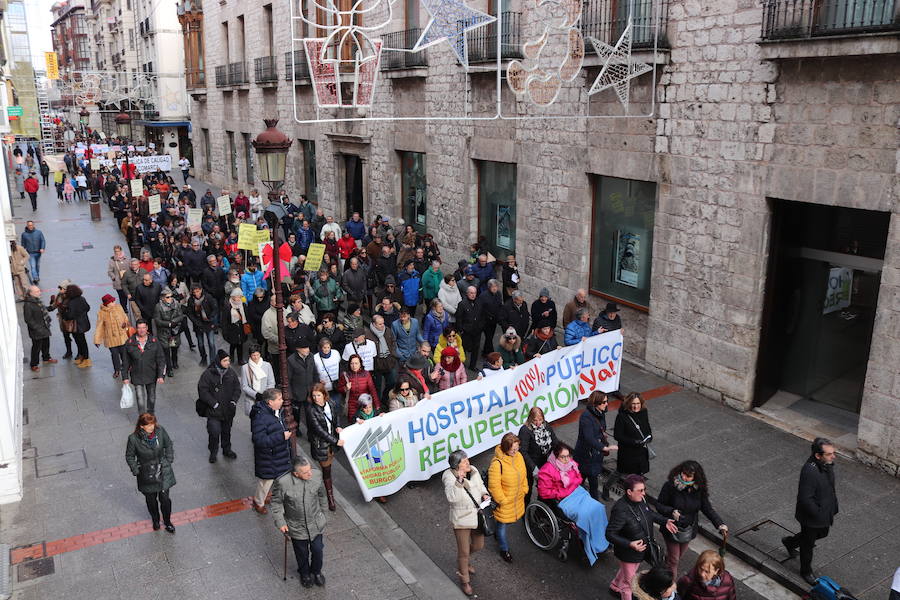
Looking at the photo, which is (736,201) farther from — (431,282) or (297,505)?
(297,505)

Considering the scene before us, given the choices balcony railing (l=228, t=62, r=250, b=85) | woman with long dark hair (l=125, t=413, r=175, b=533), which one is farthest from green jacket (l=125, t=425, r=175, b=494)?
balcony railing (l=228, t=62, r=250, b=85)

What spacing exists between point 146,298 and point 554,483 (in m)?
9.22

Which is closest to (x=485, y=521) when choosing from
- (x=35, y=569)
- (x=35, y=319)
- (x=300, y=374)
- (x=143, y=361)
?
(x=300, y=374)

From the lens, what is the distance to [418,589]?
7664 millimetres

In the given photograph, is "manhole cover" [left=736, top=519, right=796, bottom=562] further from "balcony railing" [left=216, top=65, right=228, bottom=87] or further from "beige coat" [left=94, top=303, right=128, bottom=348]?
"balcony railing" [left=216, top=65, right=228, bottom=87]

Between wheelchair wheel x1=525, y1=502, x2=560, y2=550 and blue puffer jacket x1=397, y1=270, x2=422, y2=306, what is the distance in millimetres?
7410

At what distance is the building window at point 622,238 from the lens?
44.0 feet

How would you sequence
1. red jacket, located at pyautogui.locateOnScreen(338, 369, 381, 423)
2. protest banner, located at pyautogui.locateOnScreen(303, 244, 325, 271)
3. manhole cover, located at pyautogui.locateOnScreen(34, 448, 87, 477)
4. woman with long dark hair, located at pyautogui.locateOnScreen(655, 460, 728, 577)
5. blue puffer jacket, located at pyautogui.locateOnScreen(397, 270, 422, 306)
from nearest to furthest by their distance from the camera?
woman with long dark hair, located at pyautogui.locateOnScreen(655, 460, 728, 577) < red jacket, located at pyautogui.locateOnScreen(338, 369, 381, 423) < manhole cover, located at pyautogui.locateOnScreen(34, 448, 87, 477) < blue puffer jacket, located at pyautogui.locateOnScreen(397, 270, 422, 306) < protest banner, located at pyautogui.locateOnScreen(303, 244, 325, 271)

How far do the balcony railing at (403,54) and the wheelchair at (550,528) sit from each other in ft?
42.8

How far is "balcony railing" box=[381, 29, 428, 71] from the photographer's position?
738 inches

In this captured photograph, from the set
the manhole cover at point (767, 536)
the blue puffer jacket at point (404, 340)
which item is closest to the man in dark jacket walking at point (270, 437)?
the blue puffer jacket at point (404, 340)

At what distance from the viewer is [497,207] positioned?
56.9 feet

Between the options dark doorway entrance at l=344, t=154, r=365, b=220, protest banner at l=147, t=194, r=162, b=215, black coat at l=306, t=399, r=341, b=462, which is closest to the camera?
black coat at l=306, t=399, r=341, b=462

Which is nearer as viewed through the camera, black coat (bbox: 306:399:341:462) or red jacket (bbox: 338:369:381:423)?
black coat (bbox: 306:399:341:462)
